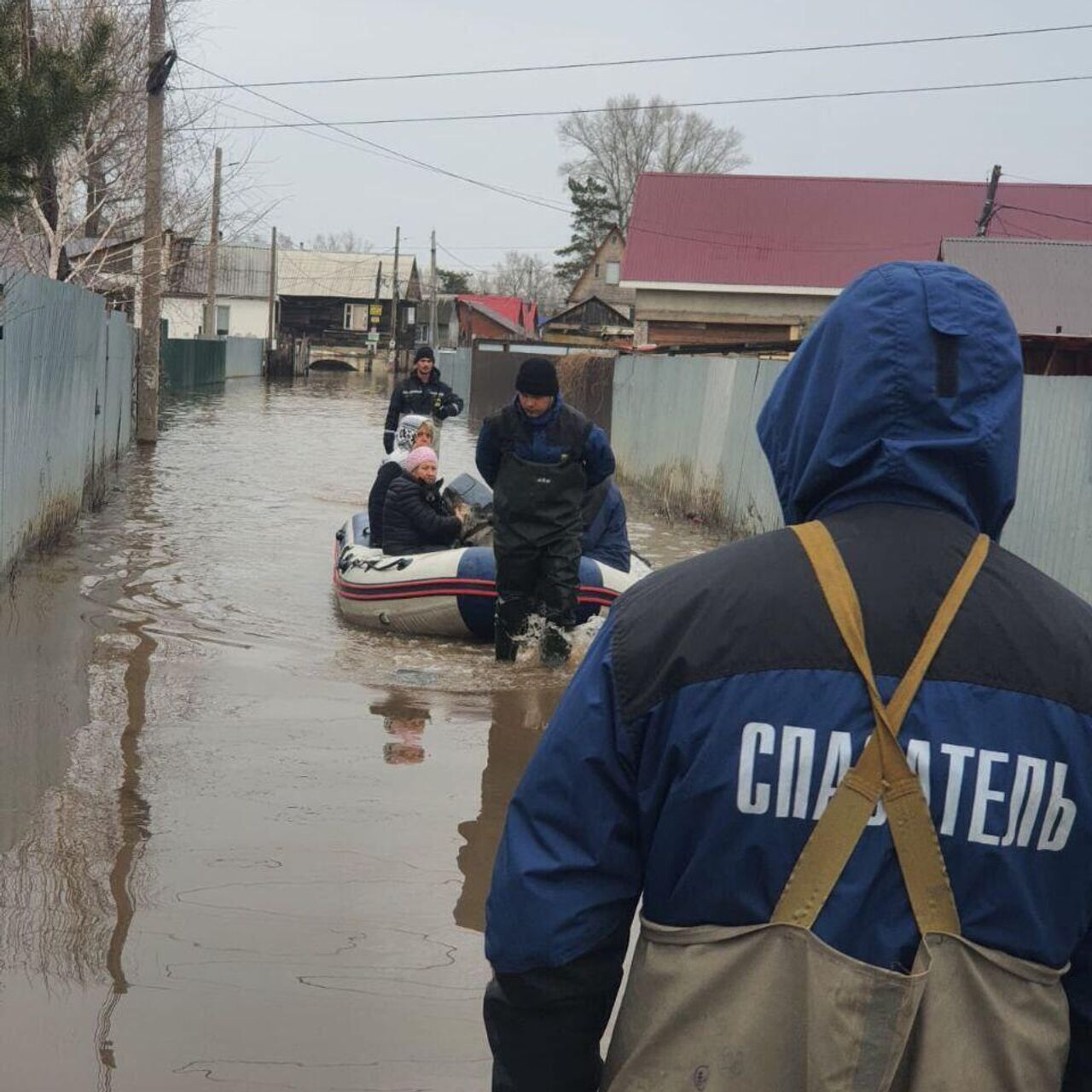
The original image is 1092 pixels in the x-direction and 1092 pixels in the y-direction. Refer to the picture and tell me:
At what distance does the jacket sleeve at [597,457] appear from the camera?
8570 mm

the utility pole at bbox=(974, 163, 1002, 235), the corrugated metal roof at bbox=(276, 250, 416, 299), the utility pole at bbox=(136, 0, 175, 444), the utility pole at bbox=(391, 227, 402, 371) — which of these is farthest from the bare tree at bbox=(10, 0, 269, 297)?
the corrugated metal roof at bbox=(276, 250, 416, 299)

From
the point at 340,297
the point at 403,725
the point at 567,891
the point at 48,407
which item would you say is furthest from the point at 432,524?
the point at 340,297

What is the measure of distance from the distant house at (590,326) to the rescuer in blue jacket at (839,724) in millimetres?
44526

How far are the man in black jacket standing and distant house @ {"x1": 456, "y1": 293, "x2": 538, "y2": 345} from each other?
5389 cm

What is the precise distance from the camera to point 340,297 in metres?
81.3

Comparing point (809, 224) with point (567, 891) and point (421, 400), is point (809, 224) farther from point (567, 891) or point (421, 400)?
point (567, 891)

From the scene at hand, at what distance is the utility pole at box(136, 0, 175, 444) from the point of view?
846 inches

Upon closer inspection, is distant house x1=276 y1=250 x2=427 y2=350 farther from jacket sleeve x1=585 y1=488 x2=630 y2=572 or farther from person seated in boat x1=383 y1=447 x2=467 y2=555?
jacket sleeve x1=585 y1=488 x2=630 y2=572

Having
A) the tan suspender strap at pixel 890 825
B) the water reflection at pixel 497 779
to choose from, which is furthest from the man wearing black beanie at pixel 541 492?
the tan suspender strap at pixel 890 825

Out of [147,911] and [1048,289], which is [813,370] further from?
[1048,289]

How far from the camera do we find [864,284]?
2.03 meters

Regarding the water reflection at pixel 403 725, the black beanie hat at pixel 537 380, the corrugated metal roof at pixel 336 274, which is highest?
the corrugated metal roof at pixel 336 274

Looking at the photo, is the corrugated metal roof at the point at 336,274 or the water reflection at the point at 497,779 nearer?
the water reflection at the point at 497,779

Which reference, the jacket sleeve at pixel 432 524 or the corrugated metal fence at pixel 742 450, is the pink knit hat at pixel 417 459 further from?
the corrugated metal fence at pixel 742 450
